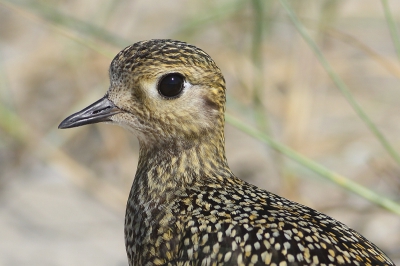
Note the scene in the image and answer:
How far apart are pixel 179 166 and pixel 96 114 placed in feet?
1.48

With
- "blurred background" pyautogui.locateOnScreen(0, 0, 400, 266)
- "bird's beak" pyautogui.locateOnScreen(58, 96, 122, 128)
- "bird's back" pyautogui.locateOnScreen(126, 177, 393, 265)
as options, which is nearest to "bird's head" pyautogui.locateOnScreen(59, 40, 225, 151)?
"bird's beak" pyautogui.locateOnScreen(58, 96, 122, 128)

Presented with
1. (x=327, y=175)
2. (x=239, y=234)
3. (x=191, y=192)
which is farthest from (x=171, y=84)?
(x=327, y=175)

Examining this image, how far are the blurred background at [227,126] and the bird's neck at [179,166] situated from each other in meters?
1.40

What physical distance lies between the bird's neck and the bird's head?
0.17 feet

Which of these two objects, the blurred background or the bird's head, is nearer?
the bird's head

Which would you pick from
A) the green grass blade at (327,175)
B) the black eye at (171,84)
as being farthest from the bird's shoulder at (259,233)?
the green grass blade at (327,175)

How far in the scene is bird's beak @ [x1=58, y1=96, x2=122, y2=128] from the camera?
3791 millimetres

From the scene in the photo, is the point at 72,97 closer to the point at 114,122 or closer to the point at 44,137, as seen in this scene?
the point at 44,137

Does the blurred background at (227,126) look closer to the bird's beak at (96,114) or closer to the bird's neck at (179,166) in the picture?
the bird's neck at (179,166)

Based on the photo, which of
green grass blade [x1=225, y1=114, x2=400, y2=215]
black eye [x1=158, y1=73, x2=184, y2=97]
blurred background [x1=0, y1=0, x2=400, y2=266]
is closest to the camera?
black eye [x1=158, y1=73, x2=184, y2=97]

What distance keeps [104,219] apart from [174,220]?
117 inches

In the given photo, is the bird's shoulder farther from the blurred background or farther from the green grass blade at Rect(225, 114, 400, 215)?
the blurred background

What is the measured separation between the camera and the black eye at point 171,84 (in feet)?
12.2

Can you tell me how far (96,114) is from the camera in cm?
381
